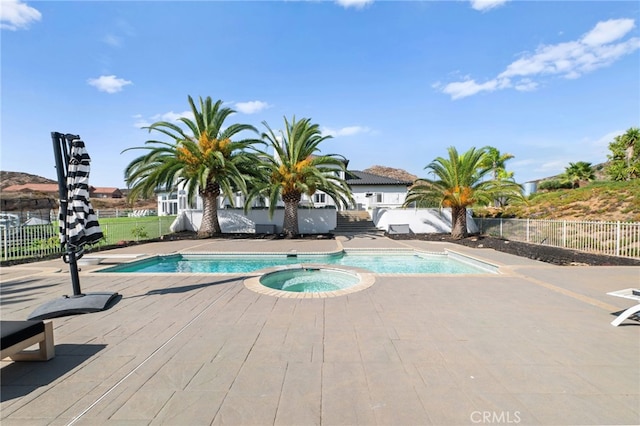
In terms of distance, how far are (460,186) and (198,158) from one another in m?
16.5

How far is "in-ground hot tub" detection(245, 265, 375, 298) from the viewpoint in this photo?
7039 millimetres

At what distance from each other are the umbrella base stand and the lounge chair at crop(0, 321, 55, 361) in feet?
5.55

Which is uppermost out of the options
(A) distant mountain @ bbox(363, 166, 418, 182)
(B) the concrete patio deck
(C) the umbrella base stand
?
(A) distant mountain @ bbox(363, 166, 418, 182)

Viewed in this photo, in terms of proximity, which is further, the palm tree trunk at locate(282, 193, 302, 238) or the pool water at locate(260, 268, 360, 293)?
the palm tree trunk at locate(282, 193, 302, 238)

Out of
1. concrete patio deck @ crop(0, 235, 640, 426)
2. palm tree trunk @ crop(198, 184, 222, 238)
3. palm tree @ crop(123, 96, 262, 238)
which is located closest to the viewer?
concrete patio deck @ crop(0, 235, 640, 426)

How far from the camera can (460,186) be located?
16.7 meters

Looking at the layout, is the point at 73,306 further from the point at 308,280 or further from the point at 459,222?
the point at 459,222

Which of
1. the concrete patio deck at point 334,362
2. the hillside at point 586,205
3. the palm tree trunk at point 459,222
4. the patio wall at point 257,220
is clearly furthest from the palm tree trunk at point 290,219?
the concrete patio deck at point 334,362

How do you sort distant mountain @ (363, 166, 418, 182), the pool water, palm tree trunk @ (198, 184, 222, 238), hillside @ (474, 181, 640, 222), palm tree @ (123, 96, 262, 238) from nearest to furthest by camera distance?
1. the pool water
2. palm tree @ (123, 96, 262, 238)
3. hillside @ (474, 181, 640, 222)
4. palm tree trunk @ (198, 184, 222, 238)
5. distant mountain @ (363, 166, 418, 182)

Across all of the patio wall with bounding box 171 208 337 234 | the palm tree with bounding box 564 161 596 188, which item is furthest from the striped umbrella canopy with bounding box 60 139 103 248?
the palm tree with bounding box 564 161 596 188

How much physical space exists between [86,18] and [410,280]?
13754 mm

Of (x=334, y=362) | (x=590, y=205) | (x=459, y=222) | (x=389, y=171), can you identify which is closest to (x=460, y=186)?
(x=459, y=222)

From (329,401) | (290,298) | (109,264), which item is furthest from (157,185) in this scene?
(329,401)

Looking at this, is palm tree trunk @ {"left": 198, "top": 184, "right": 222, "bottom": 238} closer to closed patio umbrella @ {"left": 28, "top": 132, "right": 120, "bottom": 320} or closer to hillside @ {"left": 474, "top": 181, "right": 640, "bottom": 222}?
closed patio umbrella @ {"left": 28, "top": 132, "right": 120, "bottom": 320}
